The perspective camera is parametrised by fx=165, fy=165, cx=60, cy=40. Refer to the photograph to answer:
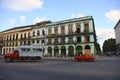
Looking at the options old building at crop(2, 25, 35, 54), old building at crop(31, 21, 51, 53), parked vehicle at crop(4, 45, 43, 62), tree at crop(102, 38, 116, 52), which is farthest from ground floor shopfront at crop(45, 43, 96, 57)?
tree at crop(102, 38, 116, 52)

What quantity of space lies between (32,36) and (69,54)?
17133mm

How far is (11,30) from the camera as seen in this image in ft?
229

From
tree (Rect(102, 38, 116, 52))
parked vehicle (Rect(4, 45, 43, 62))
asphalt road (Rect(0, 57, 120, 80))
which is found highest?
tree (Rect(102, 38, 116, 52))

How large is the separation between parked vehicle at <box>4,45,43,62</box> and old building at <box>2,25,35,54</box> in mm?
31589

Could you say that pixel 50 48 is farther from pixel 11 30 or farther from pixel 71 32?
pixel 11 30

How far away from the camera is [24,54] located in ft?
92.5

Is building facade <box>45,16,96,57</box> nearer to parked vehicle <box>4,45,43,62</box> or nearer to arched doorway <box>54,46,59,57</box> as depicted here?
arched doorway <box>54,46,59,57</box>

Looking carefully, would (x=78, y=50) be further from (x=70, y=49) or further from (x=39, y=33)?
(x=39, y=33)

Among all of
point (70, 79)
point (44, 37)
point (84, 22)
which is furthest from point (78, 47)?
point (70, 79)

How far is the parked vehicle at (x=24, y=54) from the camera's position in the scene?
27.5 m

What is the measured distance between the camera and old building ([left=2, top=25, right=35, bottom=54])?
61.7 meters

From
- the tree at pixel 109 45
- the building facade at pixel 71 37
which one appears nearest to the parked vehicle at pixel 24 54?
the building facade at pixel 71 37

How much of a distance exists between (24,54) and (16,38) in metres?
39.5

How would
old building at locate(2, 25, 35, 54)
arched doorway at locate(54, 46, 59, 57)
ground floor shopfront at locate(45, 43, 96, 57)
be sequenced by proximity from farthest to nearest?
old building at locate(2, 25, 35, 54), arched doorway at locate(54, 46, 59, 57), ground floor shopfront at locate(45, 43, 96, 57)
